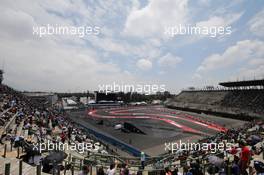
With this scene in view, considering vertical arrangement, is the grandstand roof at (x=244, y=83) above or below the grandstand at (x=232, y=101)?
above

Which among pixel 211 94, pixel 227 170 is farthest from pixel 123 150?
pixel 211 94

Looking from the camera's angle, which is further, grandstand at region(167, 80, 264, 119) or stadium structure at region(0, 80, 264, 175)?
grandstand at region(167, 80, 264, 119)

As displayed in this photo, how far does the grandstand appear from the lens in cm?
4108

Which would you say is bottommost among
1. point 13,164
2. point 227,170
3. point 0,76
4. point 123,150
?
point 123,150

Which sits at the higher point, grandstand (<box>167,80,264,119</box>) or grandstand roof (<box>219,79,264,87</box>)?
grandstand roof (<box>219,79,264,87</box>)

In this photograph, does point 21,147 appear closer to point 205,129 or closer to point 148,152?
point 148,152

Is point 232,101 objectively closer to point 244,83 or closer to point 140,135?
point 244,83

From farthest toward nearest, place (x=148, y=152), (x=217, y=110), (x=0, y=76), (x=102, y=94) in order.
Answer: (x=102, y=94) → (x=0, y=76) → (x=217, y=110) → (x=148, y=152)

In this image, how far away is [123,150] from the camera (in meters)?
22.2

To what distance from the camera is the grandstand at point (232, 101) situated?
135 ft

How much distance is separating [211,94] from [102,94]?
3649 centimetres

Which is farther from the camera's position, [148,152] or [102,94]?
[102,94]

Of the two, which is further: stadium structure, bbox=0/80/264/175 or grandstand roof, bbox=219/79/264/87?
grandstand roof, bbox=219/79/264/87

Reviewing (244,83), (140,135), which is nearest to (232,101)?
(244,83)
